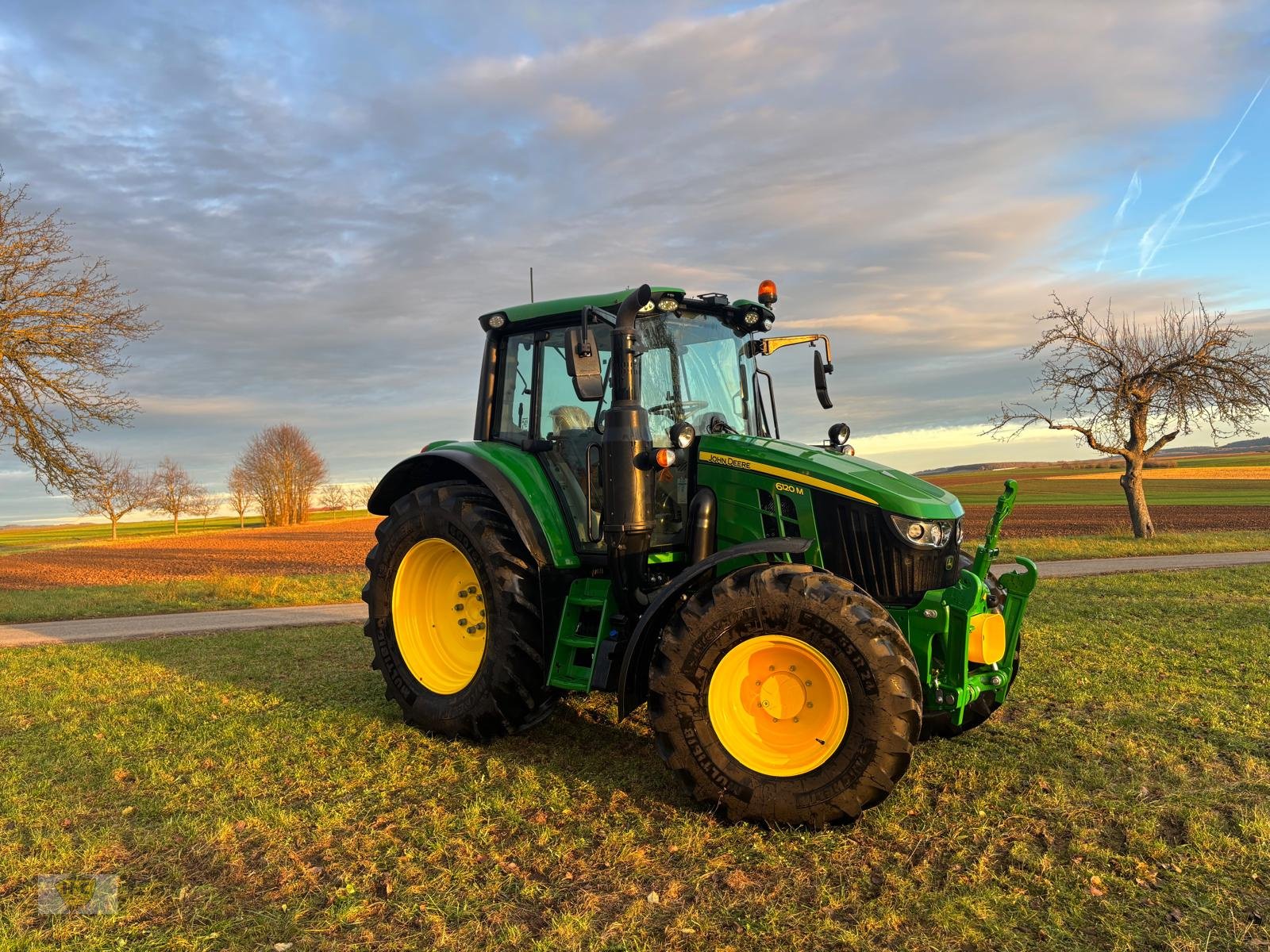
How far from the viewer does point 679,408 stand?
4773 mm

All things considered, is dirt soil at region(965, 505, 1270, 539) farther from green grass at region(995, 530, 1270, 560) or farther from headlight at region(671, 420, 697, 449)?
headlight at region(671, 420, 697, 449)

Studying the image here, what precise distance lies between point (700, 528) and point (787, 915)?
1.96m

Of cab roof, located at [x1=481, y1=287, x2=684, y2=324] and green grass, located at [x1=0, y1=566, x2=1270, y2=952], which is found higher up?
cab roof, located at [x1=481, y1=287, x2=684, y2=324]

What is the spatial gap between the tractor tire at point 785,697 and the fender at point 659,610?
0.11 meters

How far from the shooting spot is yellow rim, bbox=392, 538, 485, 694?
5.37m

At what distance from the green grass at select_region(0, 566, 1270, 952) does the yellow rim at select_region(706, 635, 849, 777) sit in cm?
33

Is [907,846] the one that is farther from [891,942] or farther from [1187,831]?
[1187,831]

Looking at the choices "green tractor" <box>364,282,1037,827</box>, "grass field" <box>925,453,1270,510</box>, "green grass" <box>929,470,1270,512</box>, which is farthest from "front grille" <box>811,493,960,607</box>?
"green grass" <box>929,470,1270,512</box>

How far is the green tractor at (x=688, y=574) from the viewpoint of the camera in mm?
3654

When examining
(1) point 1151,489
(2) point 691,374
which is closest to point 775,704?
(2) point 691,374

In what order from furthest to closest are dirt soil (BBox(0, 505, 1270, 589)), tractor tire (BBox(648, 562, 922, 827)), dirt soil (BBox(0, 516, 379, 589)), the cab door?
dirt soil (BBox(0, 505, 1270, 589)) → dirt soil (BBox(0, 516, 379, 589)) → the cab door → tractor tire (BBox(648, 562, 922, 827))

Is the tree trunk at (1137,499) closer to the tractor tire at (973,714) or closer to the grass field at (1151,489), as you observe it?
the grass field at (1151,489)

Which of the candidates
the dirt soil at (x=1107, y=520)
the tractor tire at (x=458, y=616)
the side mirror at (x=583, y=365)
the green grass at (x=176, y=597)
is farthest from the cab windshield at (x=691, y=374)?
the dirt soil at (x=1107, y=520)

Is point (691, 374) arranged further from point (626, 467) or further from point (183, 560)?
point (183, 560)
